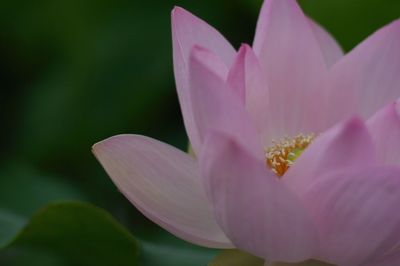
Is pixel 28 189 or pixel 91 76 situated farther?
pixel 91 76

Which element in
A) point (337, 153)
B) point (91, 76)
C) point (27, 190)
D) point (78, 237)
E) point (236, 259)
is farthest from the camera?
point (91, 76)

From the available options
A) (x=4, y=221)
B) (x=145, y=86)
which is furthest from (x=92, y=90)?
(x=4, y=221)

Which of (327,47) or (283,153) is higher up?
→ (327,47)

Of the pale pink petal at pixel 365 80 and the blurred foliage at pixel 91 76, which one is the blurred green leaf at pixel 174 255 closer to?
the blurred foliage at pixel 91 76

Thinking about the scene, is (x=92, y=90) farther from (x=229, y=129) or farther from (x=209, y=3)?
(x=229, y=129)

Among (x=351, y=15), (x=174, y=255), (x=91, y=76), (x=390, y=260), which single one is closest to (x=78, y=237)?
(x=174, y=255)

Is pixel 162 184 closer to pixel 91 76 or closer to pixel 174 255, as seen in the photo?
pixel 174 255

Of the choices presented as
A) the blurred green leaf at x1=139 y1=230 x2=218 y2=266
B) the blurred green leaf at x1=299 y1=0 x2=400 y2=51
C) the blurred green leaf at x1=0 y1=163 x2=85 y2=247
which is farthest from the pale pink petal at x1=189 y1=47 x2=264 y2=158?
the blurred green leaf at x1=299 y1=0 x2=400 y2=51

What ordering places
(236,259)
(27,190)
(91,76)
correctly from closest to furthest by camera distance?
(236,259) < (27,190) < (91,76)
